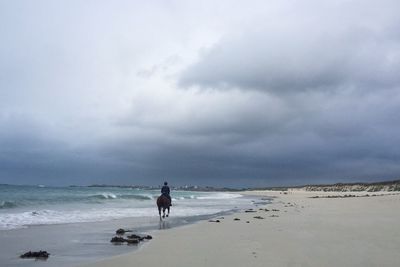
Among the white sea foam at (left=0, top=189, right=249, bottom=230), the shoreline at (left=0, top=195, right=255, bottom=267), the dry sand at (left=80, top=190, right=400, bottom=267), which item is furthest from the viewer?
the white sea foam at (left=0, top=189, right=249, bottom=230)

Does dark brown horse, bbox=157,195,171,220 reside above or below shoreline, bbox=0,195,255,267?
above

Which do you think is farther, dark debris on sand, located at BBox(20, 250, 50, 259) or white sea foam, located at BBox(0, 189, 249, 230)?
white sea foam, located at BBox(0, 189, 249, 230)

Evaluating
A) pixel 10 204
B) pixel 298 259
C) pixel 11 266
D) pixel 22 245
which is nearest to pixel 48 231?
pixel 22 245

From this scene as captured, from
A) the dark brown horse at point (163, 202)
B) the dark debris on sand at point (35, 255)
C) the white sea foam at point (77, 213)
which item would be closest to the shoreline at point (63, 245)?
the dark debris on sand at point (35, 255)

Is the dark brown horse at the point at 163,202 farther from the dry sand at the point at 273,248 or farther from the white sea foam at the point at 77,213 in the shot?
the dry sand at the point at 273,248

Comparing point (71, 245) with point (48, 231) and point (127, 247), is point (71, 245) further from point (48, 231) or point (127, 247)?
point (48, 231)

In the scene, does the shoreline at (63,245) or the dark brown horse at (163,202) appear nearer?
the shoreline at (63,245)

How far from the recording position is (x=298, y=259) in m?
8.85

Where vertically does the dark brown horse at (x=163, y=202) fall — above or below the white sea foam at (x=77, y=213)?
above

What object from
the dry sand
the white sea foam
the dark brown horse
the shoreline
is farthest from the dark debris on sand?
the dark brown horse

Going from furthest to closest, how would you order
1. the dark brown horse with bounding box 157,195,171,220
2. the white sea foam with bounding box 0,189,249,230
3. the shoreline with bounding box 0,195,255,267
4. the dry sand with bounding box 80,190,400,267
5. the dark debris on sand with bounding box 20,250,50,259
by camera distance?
the dark brown horse with bounding box 157,195,171,220 < the white sea foam with bounding box 0,189,249,230 < the dark debris on sand with bounding box 20,250,50,259 < the shoreline with bounding box 0,195,255,267 < the dry sand with bounding box 80,190,400,267

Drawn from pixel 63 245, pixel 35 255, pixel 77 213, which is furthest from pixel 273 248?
pixel 77 213

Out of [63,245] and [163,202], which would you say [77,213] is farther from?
[63,245]

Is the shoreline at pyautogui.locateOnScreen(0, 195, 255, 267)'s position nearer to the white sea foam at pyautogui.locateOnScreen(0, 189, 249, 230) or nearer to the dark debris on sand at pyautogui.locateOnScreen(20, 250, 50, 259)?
the dark debris on sand at pyautogui.locateOnScreen(20, 250, 50, 259)
